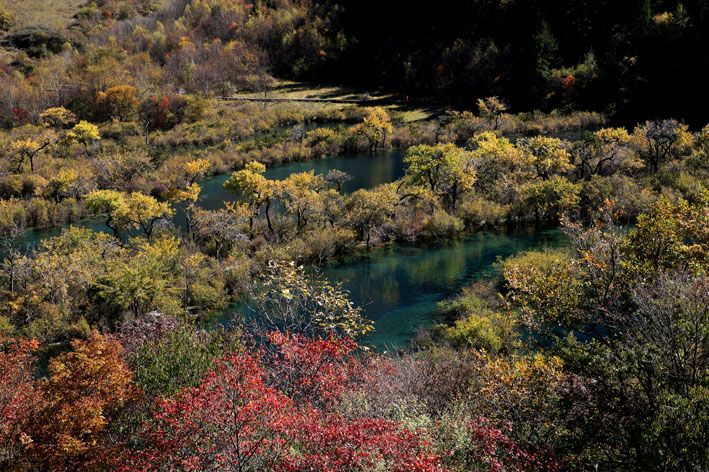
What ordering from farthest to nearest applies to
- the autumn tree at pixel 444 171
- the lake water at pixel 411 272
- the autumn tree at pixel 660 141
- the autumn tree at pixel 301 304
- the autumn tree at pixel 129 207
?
the autumn tree at pixel 660 141, the autumn tree at pixel 444 171, the autumn tree at pixel 129 207, the lake water at pixel 411 272, the autumn tree at pixel 301 304

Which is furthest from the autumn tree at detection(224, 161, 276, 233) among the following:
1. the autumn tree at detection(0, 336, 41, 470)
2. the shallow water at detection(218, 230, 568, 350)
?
the autumn tree at detection(0, 336, 41, 470)

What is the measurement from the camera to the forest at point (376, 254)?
15.1m

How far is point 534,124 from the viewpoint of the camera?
313ft

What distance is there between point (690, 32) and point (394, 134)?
2164 inches

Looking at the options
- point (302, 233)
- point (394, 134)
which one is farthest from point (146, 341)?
point (394, 134)

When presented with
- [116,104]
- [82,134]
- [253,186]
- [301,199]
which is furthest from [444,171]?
[116,104]

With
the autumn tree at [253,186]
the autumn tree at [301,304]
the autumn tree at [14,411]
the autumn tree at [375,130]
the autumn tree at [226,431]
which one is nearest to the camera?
the autumn tree at [226,431]

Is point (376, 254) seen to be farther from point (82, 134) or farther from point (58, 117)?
point (58, 117)

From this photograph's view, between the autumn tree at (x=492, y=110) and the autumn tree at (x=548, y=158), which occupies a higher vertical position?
the autumn tree at (x=492, y=110)

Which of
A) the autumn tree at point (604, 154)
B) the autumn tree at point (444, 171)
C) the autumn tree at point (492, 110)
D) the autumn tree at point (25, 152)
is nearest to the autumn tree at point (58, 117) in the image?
the autumn tree at point (25, 152)

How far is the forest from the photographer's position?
49.4 ft

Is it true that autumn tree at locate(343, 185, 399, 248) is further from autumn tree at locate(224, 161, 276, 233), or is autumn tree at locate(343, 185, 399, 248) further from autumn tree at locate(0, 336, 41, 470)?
autumn tree at locate(0, 336, 41, 470)

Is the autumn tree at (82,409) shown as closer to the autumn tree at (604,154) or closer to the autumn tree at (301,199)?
the autumn tree at (301,199)

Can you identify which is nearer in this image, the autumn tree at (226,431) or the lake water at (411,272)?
the autumn tree at (226,431)
